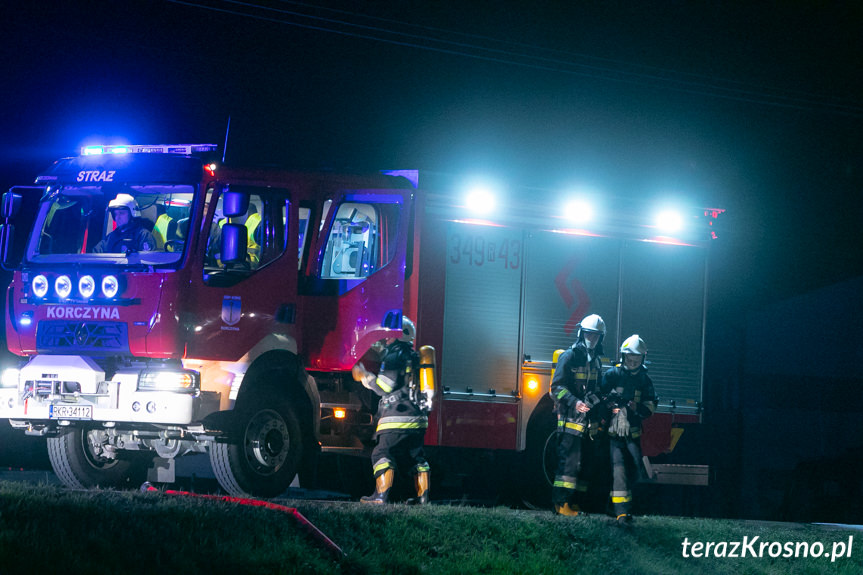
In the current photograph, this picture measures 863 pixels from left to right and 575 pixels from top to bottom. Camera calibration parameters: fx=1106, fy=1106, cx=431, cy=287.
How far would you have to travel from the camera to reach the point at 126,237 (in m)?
9.37

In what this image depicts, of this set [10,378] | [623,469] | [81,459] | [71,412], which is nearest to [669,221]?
[623,469]

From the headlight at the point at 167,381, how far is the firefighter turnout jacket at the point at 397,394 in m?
1.62

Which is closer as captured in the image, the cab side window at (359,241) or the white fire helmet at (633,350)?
the white fire helmet at (633,350)

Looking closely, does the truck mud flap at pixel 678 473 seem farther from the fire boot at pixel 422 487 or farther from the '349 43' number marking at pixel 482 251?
the fire boot at pixel 422 487

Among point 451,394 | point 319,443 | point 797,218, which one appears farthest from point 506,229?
point 797,218

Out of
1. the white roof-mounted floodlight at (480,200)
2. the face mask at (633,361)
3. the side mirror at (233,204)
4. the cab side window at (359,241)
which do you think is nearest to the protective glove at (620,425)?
the face mask at (633,361)

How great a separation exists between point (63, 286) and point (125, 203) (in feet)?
2.93

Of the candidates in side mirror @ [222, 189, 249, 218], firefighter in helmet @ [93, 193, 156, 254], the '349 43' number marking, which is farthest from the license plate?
the '349 43' number marking

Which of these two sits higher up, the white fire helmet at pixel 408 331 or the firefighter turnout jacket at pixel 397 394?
the white fire helmet at pixel 408 331

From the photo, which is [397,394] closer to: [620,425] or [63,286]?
[620,425]

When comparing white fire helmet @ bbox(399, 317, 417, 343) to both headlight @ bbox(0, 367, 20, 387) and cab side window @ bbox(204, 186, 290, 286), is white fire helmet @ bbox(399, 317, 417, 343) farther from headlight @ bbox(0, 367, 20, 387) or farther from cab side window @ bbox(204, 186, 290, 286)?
headlight @ bbox(0, 367, 20, 387)

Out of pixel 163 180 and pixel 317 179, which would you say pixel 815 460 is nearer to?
pixel 317 179

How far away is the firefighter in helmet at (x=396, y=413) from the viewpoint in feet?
31.7

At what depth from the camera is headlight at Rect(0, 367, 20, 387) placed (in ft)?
30.4
